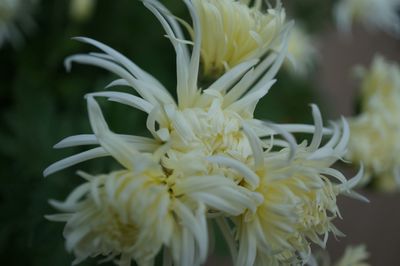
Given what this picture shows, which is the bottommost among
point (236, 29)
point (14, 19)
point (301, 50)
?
point (301, 50)

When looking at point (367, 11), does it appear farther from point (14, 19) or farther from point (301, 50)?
point (14, 19)

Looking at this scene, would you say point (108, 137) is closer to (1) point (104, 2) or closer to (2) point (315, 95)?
(1) point (104, 2)

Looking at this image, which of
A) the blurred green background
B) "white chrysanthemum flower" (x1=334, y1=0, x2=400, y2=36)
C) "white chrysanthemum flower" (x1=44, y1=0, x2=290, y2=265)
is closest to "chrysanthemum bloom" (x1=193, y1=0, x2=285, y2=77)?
"white chrysanthemum flower" (x1=44, y1=0, x2=290, y2=265)

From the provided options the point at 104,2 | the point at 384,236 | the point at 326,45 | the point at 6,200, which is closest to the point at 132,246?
the point at 6,200

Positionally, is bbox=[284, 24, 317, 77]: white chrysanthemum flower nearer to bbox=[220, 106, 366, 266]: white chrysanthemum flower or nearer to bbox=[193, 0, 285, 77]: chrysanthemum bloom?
bbox=[193, 0, 285, 77]: chrysanthemum bloom

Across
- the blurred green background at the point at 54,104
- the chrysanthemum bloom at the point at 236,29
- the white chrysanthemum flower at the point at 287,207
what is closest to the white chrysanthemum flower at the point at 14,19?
the blurred green background at the point at 54,104

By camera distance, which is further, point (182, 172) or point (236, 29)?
point (236, 29)

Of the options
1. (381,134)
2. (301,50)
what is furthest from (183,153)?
(301,50)

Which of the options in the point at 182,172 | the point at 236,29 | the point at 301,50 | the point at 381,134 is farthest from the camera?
the point at 301,50
